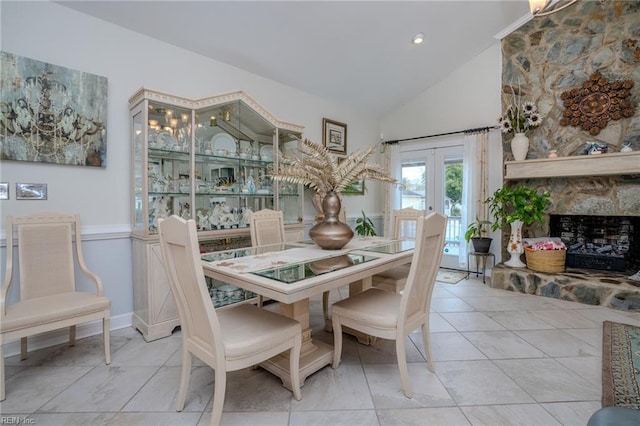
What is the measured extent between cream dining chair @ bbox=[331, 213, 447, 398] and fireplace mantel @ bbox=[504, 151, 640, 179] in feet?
9.35

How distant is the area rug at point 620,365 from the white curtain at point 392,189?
310 centimetres

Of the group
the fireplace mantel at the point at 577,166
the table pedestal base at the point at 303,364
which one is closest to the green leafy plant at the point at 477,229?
the fireplace mantel at the point at 577,166

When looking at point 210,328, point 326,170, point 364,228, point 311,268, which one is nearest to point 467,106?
point 364,228

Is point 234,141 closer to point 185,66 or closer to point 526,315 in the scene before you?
point 185,66

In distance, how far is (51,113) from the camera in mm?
2227

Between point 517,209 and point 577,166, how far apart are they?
82 cm

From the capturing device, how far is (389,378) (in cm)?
188

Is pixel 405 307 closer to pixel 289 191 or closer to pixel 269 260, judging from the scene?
pixel 269 260

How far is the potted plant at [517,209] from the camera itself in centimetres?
363

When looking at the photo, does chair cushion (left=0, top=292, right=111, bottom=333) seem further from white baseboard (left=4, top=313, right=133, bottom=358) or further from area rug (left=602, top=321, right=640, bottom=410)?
area rug (left=602, top=321, right=640, bottom=410)

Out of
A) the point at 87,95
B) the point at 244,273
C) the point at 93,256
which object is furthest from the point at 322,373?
the point at 87,95

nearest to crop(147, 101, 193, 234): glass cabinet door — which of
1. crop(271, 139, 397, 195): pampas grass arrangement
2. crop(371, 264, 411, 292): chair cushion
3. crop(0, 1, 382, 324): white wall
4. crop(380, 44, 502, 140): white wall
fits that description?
crop(0, 1, 382, 324): white wall

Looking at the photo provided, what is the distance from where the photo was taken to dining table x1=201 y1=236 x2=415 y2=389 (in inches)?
57.2

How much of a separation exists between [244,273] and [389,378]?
1145 millimetres
